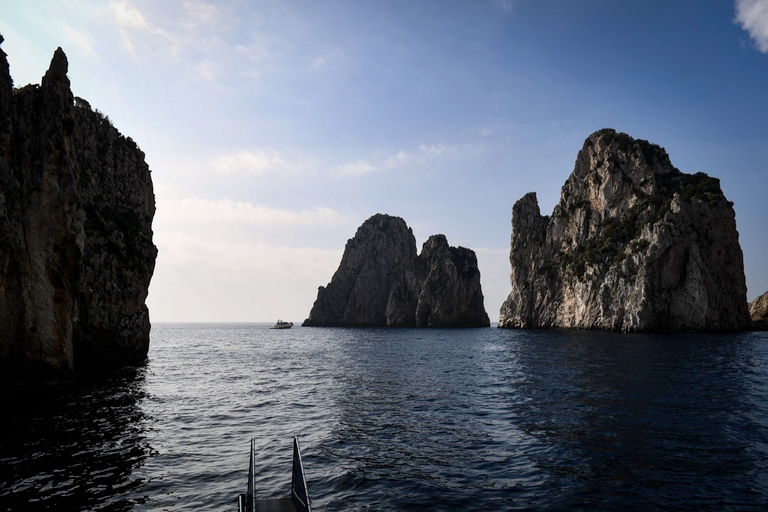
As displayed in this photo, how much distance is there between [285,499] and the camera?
11.4 metres

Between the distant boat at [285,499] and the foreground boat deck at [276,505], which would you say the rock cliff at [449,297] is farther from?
the distant boat at [285,499]

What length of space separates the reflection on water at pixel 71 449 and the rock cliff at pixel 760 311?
15802 centimetres

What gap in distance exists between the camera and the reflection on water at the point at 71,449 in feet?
41.1

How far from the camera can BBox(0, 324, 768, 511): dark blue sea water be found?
12844 millimetres

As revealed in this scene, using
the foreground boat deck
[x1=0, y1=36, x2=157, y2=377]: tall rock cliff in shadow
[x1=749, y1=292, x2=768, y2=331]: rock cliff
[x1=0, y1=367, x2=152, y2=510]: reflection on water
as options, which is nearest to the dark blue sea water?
[x1=0, y1=367, x2=152, y2=510]: reflection on water

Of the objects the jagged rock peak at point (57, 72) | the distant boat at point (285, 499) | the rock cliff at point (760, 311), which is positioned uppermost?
the jagged rock peak at point (57, 72)

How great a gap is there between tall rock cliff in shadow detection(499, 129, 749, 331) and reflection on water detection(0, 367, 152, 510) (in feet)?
354

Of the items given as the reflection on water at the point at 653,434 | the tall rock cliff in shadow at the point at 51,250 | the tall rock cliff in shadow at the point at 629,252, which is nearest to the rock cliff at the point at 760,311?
the tall rock cliff in shadow at the point at 629,252

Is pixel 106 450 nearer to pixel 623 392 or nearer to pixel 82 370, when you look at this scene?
pixel 82 370

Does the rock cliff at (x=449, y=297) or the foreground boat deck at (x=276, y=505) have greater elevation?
the rock cliff at (x=449, y=297)

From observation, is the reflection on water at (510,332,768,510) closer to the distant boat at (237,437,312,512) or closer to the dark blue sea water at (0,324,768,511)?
the dark blue sea water at (0,324,768,511)

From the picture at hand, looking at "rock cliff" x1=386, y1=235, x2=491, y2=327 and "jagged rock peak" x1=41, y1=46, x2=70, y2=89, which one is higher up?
"jagged rock peak" x1=41, y1=46, x2=70, y2=89

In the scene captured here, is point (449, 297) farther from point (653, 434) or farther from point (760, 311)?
point (653, 434)

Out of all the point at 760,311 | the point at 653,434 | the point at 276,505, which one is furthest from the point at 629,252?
Answer: the point at 276,505
